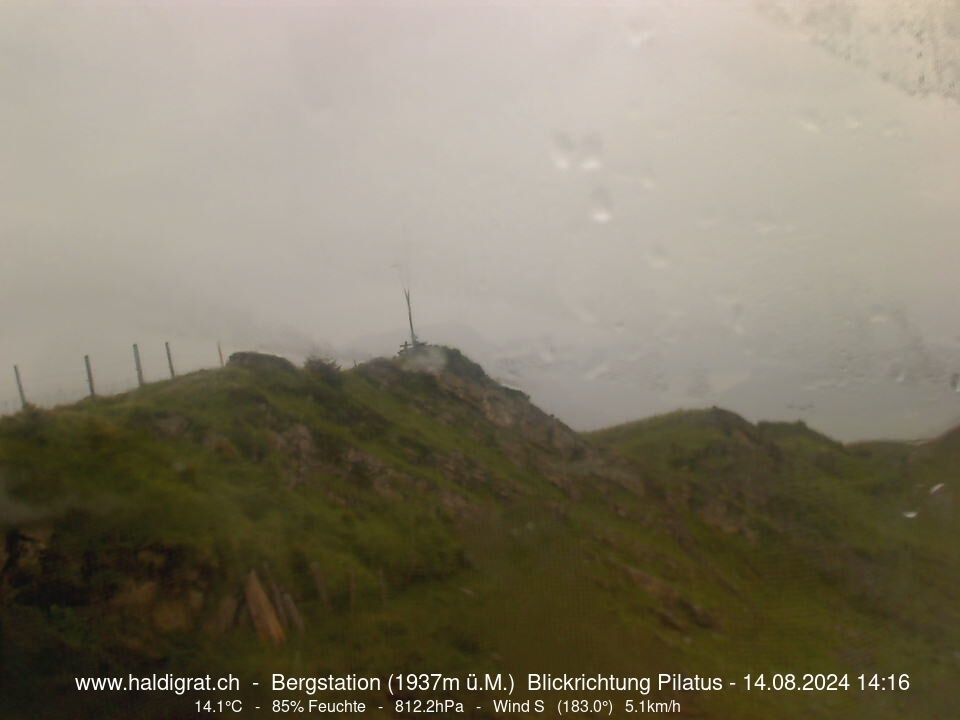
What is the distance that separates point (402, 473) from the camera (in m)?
22.2

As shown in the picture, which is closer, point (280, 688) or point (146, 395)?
point (280, 688)

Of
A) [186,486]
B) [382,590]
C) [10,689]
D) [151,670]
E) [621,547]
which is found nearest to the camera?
[10,689]

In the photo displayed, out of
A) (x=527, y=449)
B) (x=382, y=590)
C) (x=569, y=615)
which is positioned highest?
(x=527, y=449)

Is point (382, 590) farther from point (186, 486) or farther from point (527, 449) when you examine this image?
point (527, 449)

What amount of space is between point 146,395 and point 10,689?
10927 mm

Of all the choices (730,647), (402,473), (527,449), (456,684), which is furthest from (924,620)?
(456,684)

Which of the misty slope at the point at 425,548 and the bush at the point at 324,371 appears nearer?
the misty slope at the point at 425,548

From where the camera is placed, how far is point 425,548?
19.1m

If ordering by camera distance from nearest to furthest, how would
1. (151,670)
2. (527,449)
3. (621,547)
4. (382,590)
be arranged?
(151,670)
(382,590)
(621,547)
(527,449)

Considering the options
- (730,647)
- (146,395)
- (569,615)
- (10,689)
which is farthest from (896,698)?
(146,395)

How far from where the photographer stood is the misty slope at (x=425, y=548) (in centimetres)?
1256

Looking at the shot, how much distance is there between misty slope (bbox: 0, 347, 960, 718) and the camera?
12.6 metres

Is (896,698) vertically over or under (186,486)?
under

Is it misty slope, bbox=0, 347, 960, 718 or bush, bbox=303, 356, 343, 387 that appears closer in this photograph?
misty slope, bbox=0, 347, 960, 718
